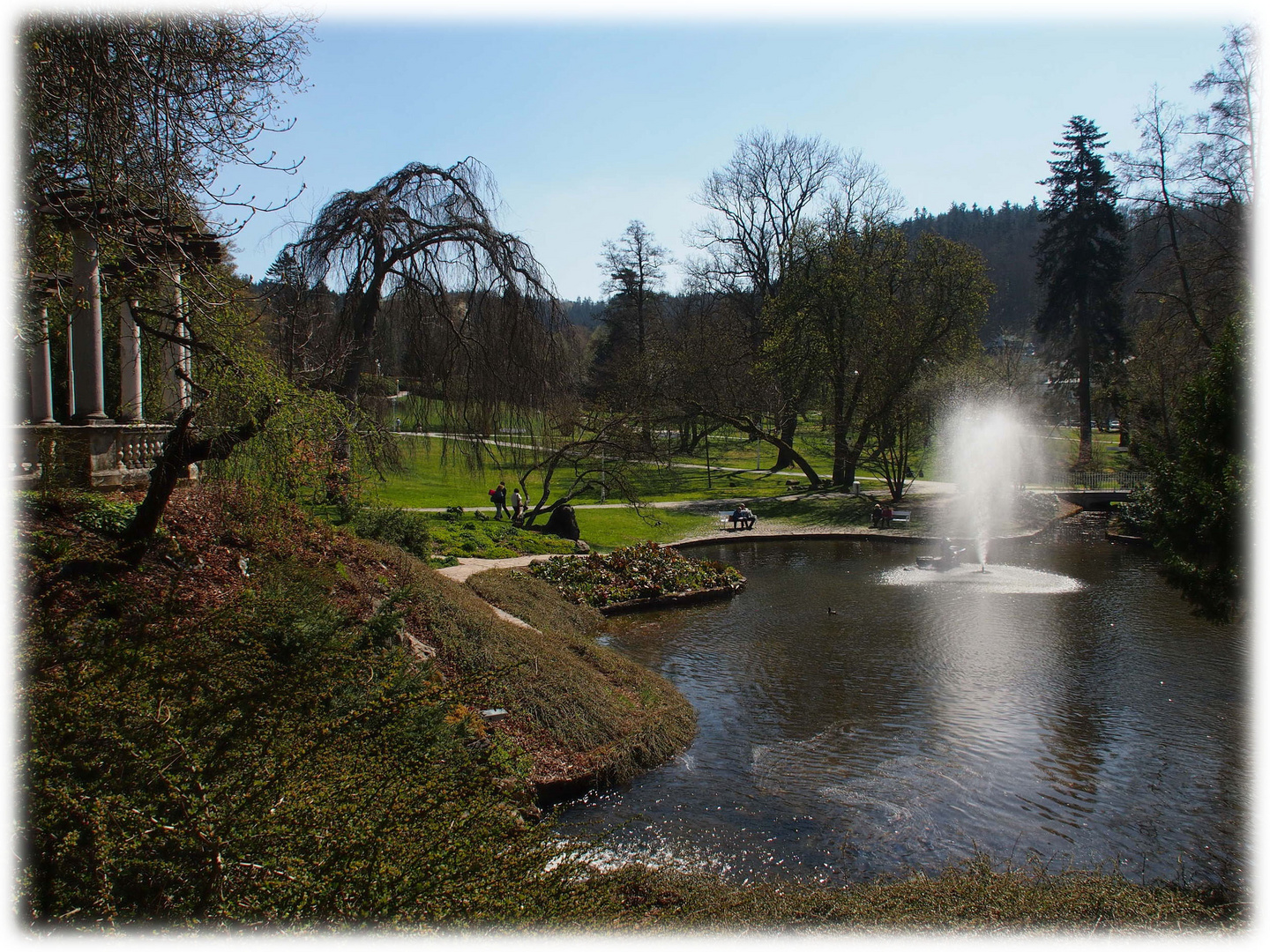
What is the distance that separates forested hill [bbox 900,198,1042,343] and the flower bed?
82.3 meters

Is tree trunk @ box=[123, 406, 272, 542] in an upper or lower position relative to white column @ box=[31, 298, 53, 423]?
lower

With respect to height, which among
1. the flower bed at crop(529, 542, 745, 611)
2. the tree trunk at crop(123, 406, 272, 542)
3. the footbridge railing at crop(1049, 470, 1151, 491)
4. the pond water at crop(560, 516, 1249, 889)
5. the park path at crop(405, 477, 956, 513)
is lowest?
the pond water at crop(560, 516, 1249, 889)

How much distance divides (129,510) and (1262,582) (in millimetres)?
11392

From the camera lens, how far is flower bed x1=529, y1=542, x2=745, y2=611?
17.2 m

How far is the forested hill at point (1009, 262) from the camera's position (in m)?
105

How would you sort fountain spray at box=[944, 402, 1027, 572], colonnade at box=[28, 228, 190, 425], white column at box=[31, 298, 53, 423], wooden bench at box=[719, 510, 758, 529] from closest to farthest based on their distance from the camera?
colonnade at box=[28, 228, 190, 425]
white column at box=[31, 298, 53, 423]
wooden bench at box=[719, 510, 758, 529]
fountain spray at box=[944, 402, 1027, 572]

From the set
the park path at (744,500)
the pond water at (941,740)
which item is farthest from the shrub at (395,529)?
the park path at (744,500)

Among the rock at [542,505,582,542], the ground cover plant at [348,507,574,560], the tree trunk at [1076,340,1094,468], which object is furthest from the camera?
the tree trunk at [1076,340,1094,468]

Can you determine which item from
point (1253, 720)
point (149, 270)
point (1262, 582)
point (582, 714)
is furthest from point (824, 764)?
point (149, 270)

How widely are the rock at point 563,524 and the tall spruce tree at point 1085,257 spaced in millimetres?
34609

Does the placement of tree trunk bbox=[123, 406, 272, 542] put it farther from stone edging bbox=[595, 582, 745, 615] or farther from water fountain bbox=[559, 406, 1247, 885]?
stone edging bbox=[595, 582, 745, 615]

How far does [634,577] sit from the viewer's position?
1811 centimetres

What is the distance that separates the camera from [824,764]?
30.8 ft

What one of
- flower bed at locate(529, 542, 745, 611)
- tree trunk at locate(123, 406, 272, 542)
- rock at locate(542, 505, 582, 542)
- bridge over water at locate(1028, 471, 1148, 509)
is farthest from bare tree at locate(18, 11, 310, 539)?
bridge over water at locate(1028, 471, 1148, 509)
